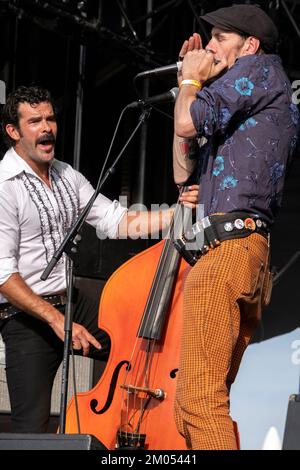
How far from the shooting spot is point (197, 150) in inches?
114

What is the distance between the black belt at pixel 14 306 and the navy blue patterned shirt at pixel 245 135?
1085 millimetres

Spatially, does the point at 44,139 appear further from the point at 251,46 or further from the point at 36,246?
the point at 251,46

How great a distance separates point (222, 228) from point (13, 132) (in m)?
1.51

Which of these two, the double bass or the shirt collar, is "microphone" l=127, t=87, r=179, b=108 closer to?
the double bass

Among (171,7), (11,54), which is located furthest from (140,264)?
(171,7)

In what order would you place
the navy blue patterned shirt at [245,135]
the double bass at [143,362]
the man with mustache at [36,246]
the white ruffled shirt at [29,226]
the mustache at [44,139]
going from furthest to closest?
the mustache at [44,139] < the white ruffled shirt at [29,226] < the man with mustache at [36,246] < the double bass at [143,362] < the navy blue patterned shirt at [245,135]

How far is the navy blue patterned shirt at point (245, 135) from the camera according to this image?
A: 2.66 meters

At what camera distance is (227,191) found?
8.86 ft

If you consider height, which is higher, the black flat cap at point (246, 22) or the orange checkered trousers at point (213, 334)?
the black flat cap at point (246, 22)

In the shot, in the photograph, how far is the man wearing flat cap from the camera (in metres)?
2.59

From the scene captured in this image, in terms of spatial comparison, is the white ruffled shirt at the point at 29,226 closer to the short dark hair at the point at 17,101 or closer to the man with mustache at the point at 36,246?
the man with mustache at the point at 36,246

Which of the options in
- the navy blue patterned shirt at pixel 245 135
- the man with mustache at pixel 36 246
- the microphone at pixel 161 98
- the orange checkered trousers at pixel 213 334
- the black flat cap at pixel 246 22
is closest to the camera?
the orange checkered trousers at pixel 213 334

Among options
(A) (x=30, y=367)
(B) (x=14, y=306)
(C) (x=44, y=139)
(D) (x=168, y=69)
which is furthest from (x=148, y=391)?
(C) (x=44, y=139)

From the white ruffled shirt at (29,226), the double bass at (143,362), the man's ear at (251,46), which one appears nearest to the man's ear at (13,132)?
the white ruffled shirt at (29,226)
